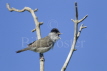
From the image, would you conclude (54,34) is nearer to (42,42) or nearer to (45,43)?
(45,43)

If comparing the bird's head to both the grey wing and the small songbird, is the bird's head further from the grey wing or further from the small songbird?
the grey wing

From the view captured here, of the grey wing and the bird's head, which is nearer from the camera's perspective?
the grey wing

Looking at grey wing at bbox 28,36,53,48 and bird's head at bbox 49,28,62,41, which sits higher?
bird's head at bbox 49,28,62,41

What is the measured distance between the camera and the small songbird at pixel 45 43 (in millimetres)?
8115

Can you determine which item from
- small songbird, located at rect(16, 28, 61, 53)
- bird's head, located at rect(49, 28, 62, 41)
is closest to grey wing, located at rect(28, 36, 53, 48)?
small songbird, located at rect(16, 28, 61, 53)

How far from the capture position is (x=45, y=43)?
8.55m

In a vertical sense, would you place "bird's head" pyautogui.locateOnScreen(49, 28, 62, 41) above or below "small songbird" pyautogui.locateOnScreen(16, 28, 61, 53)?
above

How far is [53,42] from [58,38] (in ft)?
0.70

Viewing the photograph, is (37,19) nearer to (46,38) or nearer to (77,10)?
(46,38)

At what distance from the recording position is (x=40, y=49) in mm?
8148

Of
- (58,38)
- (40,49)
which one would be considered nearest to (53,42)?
(58,38)

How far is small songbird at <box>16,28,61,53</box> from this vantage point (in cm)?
811

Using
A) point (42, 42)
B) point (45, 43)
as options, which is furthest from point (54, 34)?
point (42, 42)

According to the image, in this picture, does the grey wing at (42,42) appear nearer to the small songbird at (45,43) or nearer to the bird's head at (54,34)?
the small songbird at (45,43)
